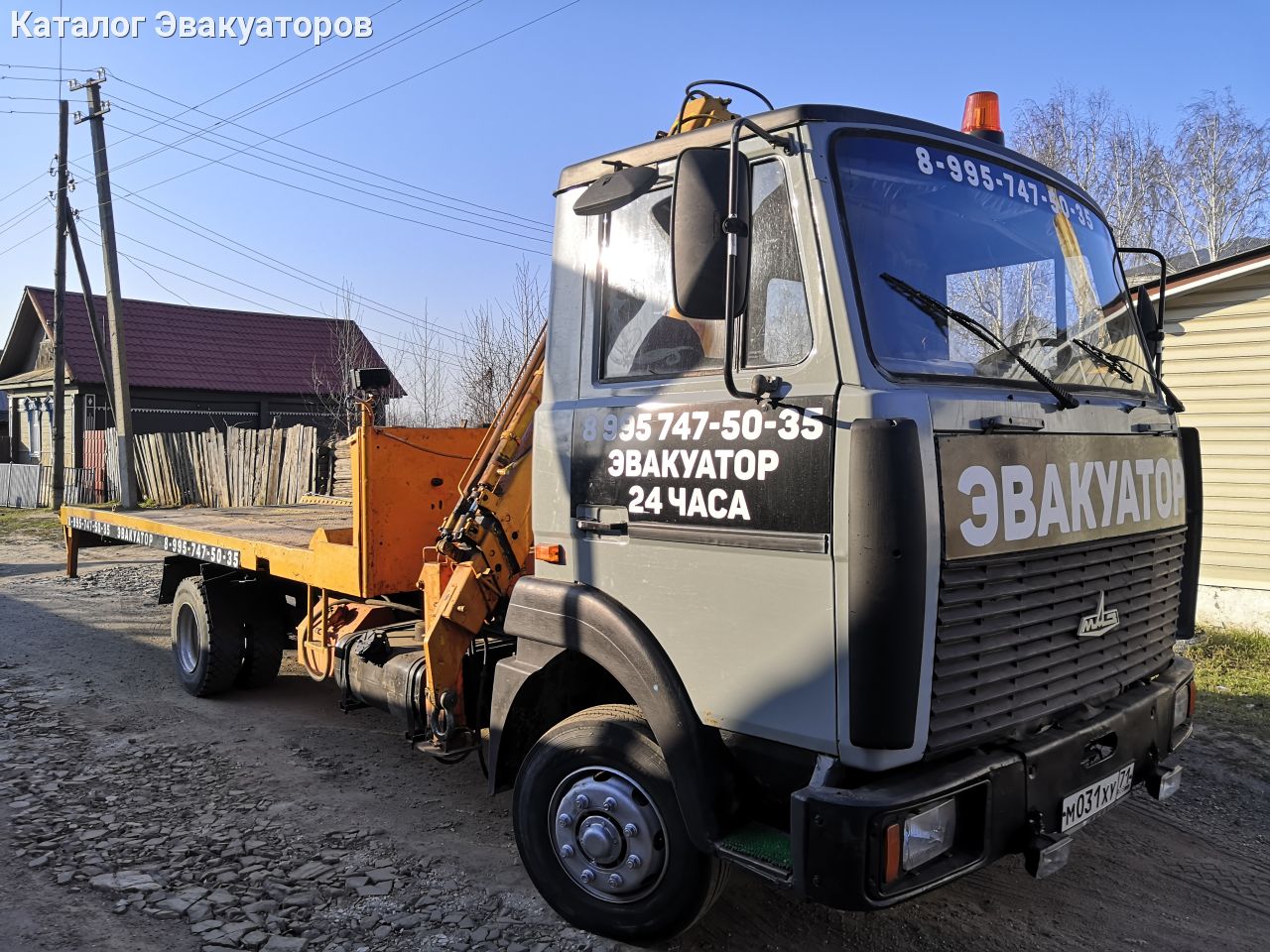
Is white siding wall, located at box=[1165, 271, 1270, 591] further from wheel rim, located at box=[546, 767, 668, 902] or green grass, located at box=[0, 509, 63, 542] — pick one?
green grass, located at box=[0, 509, 63, 542]

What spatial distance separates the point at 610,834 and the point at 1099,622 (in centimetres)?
173

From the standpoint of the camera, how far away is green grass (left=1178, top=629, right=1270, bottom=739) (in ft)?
18.8

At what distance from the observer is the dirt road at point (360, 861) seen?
342cm

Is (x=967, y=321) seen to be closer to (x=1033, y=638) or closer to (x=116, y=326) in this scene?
(x=1033, y=638)

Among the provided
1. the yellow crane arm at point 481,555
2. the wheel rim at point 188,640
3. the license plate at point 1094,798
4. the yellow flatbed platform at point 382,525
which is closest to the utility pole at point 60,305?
the wheel rim at point 188,640

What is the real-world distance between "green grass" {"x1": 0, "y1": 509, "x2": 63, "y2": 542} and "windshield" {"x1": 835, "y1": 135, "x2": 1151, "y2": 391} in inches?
673

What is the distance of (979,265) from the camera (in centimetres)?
319

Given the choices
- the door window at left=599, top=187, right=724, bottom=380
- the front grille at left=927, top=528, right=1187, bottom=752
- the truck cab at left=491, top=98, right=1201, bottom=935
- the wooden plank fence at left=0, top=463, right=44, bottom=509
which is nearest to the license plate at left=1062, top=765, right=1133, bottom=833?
the truck cab at left=491, top=98, right=1201, bottom=935

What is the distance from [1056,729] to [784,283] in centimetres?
157

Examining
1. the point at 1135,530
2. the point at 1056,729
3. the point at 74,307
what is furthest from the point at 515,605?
the point at 74,307

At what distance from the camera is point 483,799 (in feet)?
15.4

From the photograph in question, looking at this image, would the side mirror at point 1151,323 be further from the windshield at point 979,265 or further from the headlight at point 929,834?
the headlight at point 929,834

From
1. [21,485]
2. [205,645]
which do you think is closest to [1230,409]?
[205,645]

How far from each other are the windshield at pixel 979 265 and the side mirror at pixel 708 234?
1.16 feet
